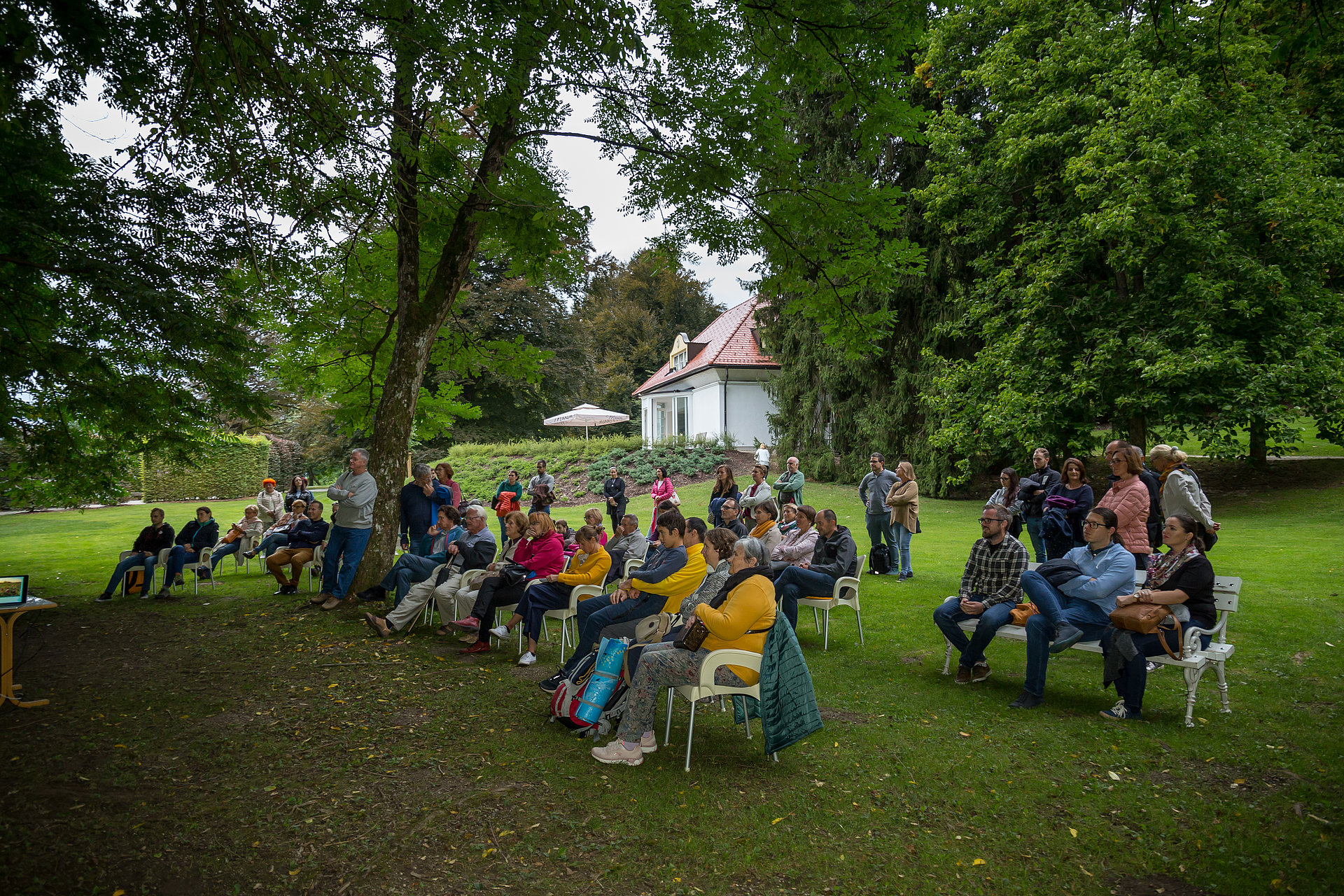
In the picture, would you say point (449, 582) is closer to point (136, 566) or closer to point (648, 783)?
point (648, 783)

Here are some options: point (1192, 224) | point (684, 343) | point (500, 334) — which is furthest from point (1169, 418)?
point (500, 334)

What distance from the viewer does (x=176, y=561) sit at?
998 cm

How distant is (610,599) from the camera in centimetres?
598

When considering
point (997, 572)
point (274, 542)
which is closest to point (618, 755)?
point (997, 572)

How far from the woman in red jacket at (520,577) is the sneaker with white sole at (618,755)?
2602 mm

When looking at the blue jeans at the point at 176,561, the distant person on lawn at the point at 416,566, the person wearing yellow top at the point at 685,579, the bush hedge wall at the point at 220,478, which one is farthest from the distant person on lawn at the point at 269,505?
the bush hedge wall at the point at 220,478

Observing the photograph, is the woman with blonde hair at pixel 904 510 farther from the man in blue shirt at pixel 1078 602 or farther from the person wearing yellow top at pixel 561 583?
the person wearing yellow top at pixel 561 583

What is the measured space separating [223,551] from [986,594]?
11.3 m

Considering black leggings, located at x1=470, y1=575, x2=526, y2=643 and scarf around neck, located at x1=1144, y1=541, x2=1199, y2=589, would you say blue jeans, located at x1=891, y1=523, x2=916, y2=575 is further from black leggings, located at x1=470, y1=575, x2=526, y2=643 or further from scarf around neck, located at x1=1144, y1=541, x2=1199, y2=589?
black leggings, located at x1=470, y1=575, x2=526, y2=643

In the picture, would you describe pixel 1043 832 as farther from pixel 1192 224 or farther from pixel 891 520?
pixel 1192 224

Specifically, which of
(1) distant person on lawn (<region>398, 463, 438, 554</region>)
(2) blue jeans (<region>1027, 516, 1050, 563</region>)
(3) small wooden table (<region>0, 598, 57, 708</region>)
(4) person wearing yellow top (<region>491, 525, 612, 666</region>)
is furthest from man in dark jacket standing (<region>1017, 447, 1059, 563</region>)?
(3) small wooden table (<region>0, 598, 57, 708</region>)

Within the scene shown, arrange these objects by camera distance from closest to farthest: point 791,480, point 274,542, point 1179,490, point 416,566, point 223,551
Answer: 1. point 1179,490
2. point 416,566
3. point 274,542
4. point 223,551
5. point 791,480

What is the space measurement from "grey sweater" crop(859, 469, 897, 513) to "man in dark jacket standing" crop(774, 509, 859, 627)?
2.97m

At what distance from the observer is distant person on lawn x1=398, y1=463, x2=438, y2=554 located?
358 inches
